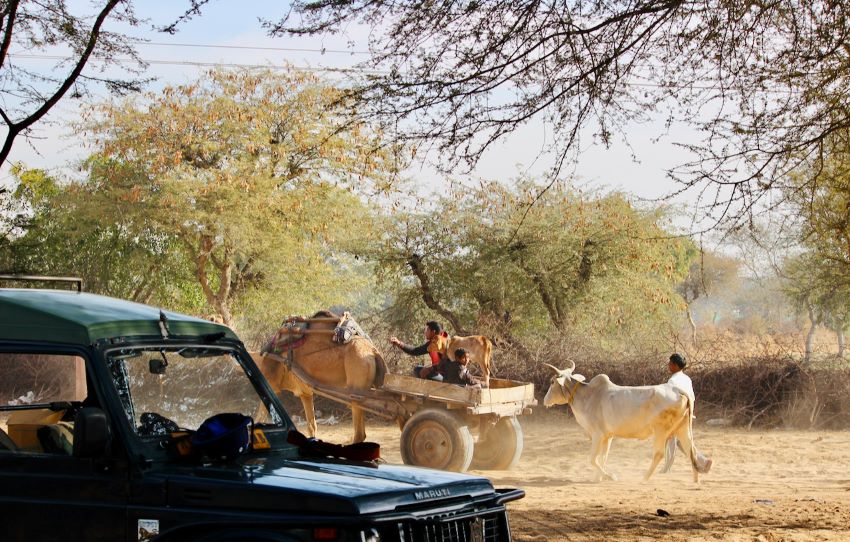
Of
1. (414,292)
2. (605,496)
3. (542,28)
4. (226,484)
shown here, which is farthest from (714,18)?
(414,292)

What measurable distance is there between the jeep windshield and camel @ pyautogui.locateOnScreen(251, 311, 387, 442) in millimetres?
9095

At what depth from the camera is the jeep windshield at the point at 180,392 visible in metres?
5.01

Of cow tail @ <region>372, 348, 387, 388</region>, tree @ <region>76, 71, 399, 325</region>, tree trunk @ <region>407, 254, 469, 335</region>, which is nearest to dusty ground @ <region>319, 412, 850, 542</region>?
cow tail @ <region>372, 348, 387, 388</region>

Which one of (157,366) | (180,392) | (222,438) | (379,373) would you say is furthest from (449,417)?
(222,438)

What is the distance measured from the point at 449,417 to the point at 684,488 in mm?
3152

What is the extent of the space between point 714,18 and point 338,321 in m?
7.87

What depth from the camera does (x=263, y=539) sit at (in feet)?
14.3

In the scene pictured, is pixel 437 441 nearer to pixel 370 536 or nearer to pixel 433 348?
pixel 433 348

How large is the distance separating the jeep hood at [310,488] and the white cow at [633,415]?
30.9 feet

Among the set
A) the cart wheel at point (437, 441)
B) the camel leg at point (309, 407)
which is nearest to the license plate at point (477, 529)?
the cart wheel at point (437, 441)

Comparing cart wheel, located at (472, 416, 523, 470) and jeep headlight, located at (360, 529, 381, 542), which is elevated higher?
jeep headlight, located at (360, 529, 381, 542)

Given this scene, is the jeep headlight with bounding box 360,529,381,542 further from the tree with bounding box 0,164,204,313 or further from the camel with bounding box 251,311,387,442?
the tree with bounding box 0,164,204,313

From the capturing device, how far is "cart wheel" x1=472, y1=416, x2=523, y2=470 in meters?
14.6

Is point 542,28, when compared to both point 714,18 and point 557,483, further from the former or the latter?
point 557,483
